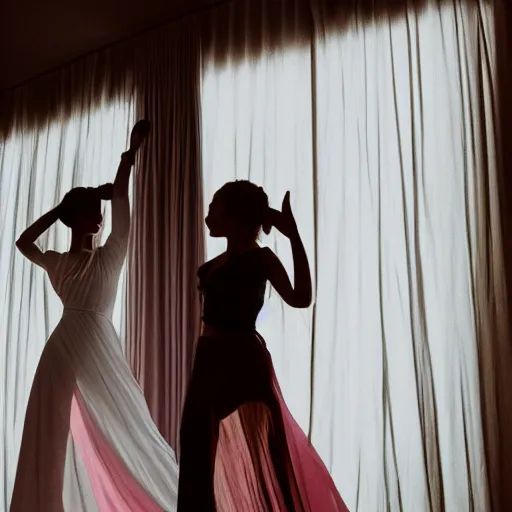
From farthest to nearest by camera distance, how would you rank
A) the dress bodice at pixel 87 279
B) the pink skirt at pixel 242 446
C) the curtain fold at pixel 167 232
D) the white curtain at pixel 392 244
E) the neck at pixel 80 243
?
the curtain fold at pixel 167 232
the neck at pixel 80 243
the dress bodice at pixel 87 279
the white curtain at pixel 392 244
the pink skirt at pixel 242 446

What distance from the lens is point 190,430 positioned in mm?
1871

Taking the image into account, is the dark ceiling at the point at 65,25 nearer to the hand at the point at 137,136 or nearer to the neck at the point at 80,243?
the hand at the point at 137,136

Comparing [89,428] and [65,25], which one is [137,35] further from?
[89,428]

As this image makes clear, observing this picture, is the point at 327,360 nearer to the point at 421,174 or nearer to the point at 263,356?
the point at 263,356

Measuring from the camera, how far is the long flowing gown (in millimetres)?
2186

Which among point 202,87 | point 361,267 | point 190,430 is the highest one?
point 202,87

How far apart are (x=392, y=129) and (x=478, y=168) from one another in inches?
13.9

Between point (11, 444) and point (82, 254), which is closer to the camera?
point (82, 254)

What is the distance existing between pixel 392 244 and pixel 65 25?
1.89 meters

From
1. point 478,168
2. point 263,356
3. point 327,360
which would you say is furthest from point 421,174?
point 263,356

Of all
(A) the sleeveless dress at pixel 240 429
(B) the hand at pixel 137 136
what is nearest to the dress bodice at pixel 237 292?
(A) the sleeveless dress at pixel 240 429

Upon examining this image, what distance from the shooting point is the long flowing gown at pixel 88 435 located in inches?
86.0

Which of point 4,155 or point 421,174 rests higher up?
point 4,155

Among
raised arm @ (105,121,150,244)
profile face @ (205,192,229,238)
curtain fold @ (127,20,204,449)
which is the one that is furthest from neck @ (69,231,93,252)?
profile face @ (205,192,229,238)
